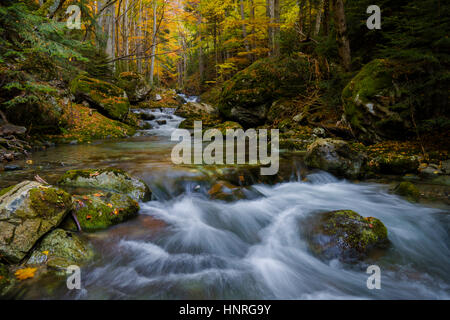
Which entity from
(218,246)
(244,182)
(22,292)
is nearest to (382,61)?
(244,182)

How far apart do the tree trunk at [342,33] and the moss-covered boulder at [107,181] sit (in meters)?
7.96

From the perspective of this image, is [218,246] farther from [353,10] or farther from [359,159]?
[353,10]

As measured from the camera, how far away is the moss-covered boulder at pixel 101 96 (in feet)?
38.4

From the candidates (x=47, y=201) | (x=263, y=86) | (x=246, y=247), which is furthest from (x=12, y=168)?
(x=263, y=86)

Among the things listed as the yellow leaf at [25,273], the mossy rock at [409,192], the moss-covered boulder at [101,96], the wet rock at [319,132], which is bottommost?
the yellow leaf at [25,273]

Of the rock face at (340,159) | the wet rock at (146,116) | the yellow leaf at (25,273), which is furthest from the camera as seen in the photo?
the wet rock at (146,116)

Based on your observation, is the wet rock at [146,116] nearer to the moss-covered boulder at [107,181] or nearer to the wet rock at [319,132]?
the wet rock at [319,132]

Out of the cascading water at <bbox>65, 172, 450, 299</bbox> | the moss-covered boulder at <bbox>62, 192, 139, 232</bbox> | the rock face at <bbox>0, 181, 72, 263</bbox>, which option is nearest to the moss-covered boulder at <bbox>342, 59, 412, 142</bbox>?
the cascading water at <bbox>65, 172, 450, 299</bbox>

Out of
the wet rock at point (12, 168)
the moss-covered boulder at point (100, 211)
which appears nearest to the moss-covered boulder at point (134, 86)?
the wet rock at point (12, 168)

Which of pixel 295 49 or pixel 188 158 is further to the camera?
pixel 295 49

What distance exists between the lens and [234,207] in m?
4.43

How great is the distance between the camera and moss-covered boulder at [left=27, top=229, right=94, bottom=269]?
2.38 metres

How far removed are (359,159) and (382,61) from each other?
310 cm
